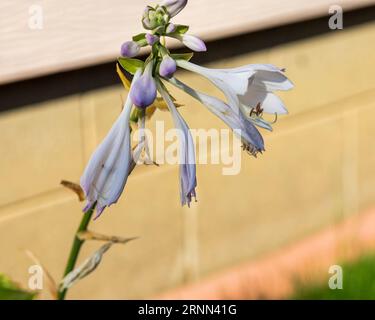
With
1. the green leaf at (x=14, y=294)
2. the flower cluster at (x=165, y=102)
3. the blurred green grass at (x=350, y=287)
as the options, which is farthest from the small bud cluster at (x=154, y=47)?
the blurred green grass at (x=350, y=287)

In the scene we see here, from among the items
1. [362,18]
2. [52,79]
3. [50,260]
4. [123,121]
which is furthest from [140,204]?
[123,121]

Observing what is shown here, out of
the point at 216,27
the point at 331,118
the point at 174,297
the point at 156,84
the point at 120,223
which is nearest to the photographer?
the point at 156,84

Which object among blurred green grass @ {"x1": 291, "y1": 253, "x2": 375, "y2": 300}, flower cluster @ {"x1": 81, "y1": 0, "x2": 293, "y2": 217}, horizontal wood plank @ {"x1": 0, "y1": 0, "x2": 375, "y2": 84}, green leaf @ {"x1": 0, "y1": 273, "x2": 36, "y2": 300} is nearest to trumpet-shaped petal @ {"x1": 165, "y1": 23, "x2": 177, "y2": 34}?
flower cluster @ {"x1": 81, "y1": 0, "x2": 293, "y2": 217}

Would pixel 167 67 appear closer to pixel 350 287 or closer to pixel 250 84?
pixel 250 84

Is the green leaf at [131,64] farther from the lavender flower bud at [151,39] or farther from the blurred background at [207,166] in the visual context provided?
the blurred background at [207,166]

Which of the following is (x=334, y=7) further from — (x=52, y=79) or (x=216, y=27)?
(x=52, y=79)

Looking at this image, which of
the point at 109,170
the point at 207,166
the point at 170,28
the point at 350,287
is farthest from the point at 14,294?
the point at 350,287

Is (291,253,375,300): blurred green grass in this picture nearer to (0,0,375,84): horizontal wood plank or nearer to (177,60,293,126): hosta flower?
(0,0,375,84): horizontal wood plank
